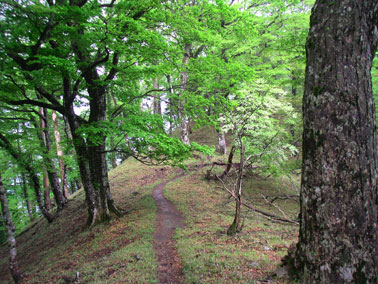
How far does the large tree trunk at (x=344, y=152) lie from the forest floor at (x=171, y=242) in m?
1.55

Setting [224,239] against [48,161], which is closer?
[224,239]

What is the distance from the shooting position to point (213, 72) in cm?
864

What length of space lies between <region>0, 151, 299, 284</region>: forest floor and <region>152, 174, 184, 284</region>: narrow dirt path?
0.04 m

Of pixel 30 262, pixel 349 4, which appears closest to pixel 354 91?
pixel 349 4

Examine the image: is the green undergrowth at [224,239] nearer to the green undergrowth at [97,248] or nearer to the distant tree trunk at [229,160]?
the green undergrowth at [97,248]

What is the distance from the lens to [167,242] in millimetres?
7695

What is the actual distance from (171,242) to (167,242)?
188 mm

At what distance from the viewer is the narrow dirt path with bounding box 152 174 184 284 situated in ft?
17.7

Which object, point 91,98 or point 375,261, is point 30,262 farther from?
point 375,261

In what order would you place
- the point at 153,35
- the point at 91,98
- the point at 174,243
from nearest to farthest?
the point at 153,35
the point at 174,243
the point at 91,98

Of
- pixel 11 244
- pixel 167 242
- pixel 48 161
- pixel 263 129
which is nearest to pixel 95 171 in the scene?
pixel 11 244

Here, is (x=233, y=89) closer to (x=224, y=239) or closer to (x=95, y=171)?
(x=224, y=239)

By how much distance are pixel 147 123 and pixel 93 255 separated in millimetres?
5562

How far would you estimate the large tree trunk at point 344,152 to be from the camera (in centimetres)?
231
